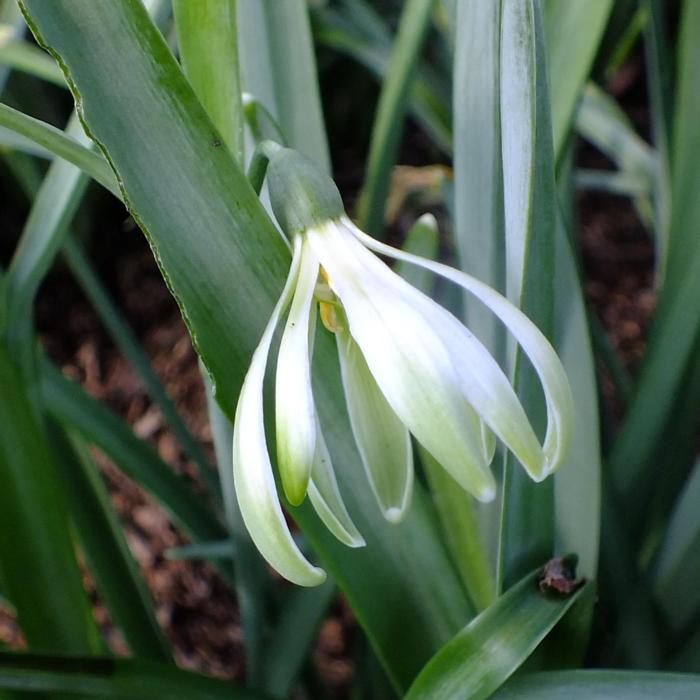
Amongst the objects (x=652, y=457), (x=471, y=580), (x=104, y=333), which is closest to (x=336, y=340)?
A: (x=471, y=580)

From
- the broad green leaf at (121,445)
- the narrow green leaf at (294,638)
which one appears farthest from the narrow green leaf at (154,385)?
the narrow green leaf at (294,638)

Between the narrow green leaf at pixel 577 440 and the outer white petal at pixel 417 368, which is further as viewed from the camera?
the narrow green leaf at pixel 577 440

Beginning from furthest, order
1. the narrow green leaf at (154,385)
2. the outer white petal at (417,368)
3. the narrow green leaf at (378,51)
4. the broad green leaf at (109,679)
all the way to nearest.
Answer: the narrow green leaf at (378,51) → the narrow green leaf at (154,385) → the broad green leaf at (109,679) → the outer white petal at (417,368)

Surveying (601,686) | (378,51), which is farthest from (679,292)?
(378,51)

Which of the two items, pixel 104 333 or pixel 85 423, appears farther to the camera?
pixel 104 333

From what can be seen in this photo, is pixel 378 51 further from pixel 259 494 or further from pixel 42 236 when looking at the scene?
pixel 259 494

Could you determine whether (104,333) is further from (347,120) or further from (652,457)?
(652,457)

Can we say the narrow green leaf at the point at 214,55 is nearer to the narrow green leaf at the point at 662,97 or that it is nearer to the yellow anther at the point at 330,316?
the yellow anther at the point at 330,316
